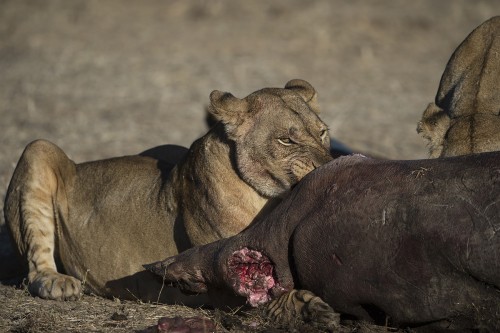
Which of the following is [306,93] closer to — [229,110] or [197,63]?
[229,110]

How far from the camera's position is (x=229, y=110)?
588cm

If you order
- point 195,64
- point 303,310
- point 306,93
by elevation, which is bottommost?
point 303,310

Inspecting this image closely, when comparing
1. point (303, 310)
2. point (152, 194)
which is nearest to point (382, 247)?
point (303, 310)

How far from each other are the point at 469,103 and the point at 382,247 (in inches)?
85.7

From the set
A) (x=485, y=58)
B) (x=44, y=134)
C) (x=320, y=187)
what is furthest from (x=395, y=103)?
(x=320, y=187)

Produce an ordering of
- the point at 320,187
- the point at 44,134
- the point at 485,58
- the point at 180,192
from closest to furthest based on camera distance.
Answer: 1. the point at 320,187
2. the point at 180,192
3. the point at 485,58
4. the point at 44,134

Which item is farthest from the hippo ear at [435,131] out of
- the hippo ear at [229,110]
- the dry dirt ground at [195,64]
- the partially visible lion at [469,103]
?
the dry dirt ground at [195,64]

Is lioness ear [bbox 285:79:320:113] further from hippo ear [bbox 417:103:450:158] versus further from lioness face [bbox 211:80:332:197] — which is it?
hippo ear [bbox 417:103:450:158]

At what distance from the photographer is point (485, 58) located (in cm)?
696

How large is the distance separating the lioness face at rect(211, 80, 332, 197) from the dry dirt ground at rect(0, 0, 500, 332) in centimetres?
181

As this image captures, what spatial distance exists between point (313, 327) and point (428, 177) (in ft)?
2.89

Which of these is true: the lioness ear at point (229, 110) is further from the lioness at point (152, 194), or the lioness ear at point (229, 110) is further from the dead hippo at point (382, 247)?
the dead hippo at point (382, 247)

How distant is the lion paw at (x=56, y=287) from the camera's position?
593cm

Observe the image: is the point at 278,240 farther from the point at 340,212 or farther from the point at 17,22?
the point at 17,22
